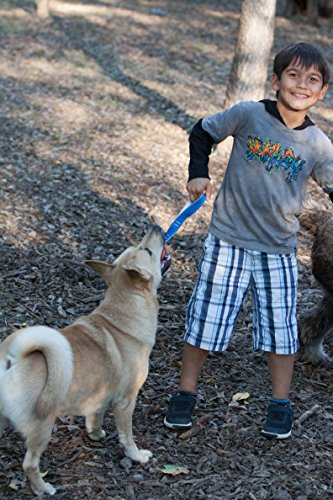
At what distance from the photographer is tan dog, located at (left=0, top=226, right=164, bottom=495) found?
3.45 m

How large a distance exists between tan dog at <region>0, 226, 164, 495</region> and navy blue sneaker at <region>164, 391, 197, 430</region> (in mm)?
381

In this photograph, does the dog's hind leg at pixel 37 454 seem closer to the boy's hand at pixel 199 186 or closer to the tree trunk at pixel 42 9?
the boy's hand at pixel 199 186

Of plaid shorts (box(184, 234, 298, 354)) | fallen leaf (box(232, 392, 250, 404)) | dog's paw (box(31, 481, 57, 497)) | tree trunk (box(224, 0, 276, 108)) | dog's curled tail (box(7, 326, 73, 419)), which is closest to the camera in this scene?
dog's curled tail (box(7, 326, 73, 419))

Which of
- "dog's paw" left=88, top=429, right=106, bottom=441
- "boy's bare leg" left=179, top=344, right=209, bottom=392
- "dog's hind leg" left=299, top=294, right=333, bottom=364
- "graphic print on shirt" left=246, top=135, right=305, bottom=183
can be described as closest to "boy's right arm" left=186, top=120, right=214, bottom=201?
"graphic print on shirt" left=246, top=135, right=305, bottom=183

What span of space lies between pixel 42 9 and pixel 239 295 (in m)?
13.8

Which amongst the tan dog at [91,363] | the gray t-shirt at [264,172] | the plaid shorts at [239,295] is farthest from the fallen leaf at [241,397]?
the gray t-shirt at [264,172]

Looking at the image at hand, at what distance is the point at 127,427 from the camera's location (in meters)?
4.05

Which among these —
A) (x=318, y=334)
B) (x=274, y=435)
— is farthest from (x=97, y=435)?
(x=318, y=334)

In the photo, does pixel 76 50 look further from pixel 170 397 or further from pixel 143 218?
pixel 170 397

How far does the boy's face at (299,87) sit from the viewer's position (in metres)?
4.23

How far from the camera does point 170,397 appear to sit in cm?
493

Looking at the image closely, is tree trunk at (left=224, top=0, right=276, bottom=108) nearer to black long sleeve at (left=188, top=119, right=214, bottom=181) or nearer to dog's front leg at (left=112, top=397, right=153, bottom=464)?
black long sleeve at (left=188, top=119, right=214, bottom=181)

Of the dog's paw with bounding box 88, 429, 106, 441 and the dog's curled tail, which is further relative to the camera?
the dog's paw with bounding box 88, 429, 106, 441

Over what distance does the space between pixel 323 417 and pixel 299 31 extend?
48.4 ft
